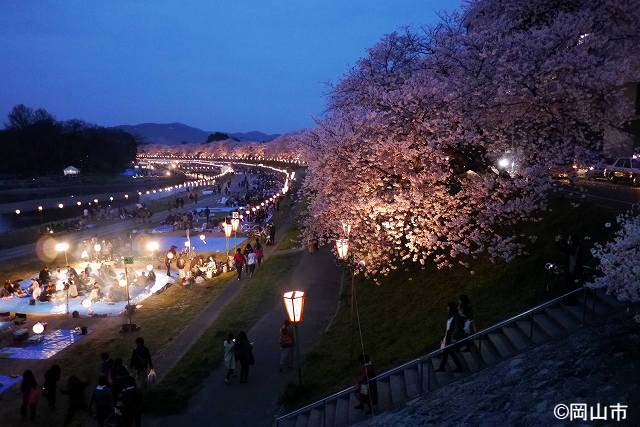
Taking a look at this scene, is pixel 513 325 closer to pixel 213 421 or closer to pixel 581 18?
pixel 213 421

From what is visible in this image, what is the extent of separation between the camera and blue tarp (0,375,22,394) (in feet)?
44.2

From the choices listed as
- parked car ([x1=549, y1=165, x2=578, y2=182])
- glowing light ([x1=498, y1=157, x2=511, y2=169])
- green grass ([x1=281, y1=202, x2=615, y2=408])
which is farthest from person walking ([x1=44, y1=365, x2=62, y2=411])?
parked car ([x1=549, y1=165, x2=578, y2=182])

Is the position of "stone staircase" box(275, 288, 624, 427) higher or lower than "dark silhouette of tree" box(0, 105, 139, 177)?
lower

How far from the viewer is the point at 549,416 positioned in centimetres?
737

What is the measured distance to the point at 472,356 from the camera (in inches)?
386

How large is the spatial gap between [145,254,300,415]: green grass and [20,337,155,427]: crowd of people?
689 millimetres

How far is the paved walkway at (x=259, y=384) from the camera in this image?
11.1 meters

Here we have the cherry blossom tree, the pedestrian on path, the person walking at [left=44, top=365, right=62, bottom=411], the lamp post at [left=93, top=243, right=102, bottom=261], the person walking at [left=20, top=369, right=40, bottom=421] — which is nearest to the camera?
the cherry blossom tree

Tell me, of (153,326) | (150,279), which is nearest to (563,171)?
(153,326)

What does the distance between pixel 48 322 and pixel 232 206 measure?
108 ft

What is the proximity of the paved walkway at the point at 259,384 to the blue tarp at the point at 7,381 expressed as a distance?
5261mm

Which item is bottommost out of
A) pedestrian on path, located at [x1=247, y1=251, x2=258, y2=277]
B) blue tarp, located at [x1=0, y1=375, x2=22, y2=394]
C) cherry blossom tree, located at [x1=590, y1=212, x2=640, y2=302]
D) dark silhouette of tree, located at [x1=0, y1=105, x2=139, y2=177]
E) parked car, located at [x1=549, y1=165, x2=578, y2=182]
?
blue tarp, located at [x1=0, y1=375, x2=22, y2=394]

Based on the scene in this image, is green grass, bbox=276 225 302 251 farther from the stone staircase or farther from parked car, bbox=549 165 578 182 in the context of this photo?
the stone staircase

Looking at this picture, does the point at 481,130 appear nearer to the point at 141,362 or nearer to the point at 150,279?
the point at 141,362
